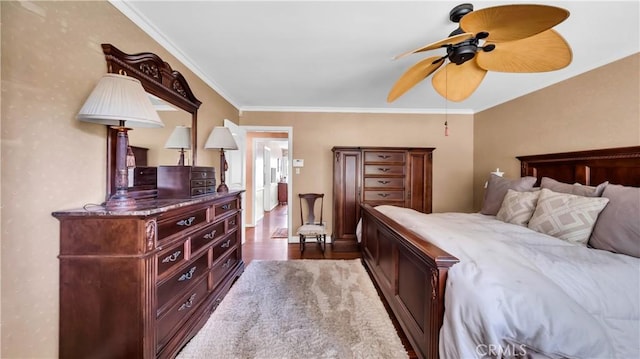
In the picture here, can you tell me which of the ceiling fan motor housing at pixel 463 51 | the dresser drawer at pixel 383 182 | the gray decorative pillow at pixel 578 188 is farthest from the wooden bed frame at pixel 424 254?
the ceiling fan motor housing at pixel 463 51

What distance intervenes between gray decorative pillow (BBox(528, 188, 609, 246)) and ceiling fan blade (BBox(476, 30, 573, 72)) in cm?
109

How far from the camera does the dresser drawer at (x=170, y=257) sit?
4.44 ft

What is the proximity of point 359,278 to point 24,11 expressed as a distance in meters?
3.09

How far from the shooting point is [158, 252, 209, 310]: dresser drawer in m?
1.40

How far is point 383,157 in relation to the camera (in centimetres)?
383

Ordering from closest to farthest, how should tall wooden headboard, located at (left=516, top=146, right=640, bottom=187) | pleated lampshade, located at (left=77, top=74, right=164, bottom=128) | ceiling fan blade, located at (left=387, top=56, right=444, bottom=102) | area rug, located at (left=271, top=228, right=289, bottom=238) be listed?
pleated lampshade, located at (left=77, top=74, right=164, bottom=128), ceiling fan blade, located at (left=387, top=56, right=444, bottom=102), tall wooden headboard, located at (left=516, top=146, right=640, bottom=187), area rug, located at (left=271, top=228, right=289, bottom=238)

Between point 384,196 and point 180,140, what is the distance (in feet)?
9.87

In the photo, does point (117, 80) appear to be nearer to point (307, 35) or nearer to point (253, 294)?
point (307, 35)

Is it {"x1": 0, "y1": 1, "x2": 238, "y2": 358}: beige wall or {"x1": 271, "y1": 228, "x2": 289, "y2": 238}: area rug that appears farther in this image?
{"x1": 271, "y1": 228, "x2": 289, "y2": 238}: area rug

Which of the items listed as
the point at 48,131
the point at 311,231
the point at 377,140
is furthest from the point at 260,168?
the point at 48,131

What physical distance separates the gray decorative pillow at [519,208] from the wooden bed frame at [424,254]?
2.19 ft

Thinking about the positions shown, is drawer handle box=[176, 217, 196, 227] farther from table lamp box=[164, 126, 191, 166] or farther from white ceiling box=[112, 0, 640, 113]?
white ceiling box=[112, 0, 640, 113]

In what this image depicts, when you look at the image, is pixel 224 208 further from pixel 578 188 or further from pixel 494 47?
pixel 578 188

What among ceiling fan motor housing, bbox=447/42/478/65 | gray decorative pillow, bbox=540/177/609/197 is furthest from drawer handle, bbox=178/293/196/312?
gray decorative pillow, bbox=540/177/609/197
